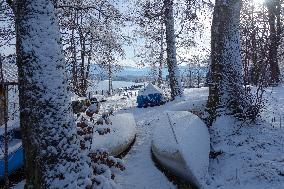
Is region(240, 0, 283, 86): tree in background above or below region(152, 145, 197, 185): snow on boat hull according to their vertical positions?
above

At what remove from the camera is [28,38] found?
4.88m

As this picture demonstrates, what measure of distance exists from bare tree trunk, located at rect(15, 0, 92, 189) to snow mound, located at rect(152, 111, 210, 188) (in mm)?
1799

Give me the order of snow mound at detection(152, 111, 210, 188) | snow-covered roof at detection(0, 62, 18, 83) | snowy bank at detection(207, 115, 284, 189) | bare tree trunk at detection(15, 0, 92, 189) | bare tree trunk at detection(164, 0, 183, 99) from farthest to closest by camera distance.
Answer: snow-covered roof at detection(0, 62, 18, 83) → bare tree trunk at detection(164, 0, 183, 99) → snow mound at detection(152, 111, 210, 188) → snowy bank at detection(207, 115, 284, 189) → bare tree trunk at detection(15, 0, 92, 189)

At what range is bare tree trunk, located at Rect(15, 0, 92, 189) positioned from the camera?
4777mm

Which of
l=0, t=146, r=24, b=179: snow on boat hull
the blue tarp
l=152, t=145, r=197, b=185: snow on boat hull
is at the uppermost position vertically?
the blue tarp

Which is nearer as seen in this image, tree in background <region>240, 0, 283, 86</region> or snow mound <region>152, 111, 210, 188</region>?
snow mound <region>152, 111, 210, 188</region>

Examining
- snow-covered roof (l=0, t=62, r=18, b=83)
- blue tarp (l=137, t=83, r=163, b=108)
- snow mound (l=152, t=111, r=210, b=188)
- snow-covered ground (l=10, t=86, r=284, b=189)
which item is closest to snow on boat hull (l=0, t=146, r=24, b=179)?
snow-covered ground (l=10, t=86, r=284, b=189)

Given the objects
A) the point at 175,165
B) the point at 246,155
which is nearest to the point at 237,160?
the point at 246,155

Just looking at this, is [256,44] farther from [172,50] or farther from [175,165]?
[172,50]

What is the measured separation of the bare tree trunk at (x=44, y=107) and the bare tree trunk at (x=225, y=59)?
4020 mm

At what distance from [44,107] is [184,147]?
2685 millimetres

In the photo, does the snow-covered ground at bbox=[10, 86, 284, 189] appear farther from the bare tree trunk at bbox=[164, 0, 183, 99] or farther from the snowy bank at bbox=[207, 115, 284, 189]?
the bare tree trunk at bbox=[164, 0, 183, 99]

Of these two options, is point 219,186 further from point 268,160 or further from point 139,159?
point 139,159

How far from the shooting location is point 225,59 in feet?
26.6
